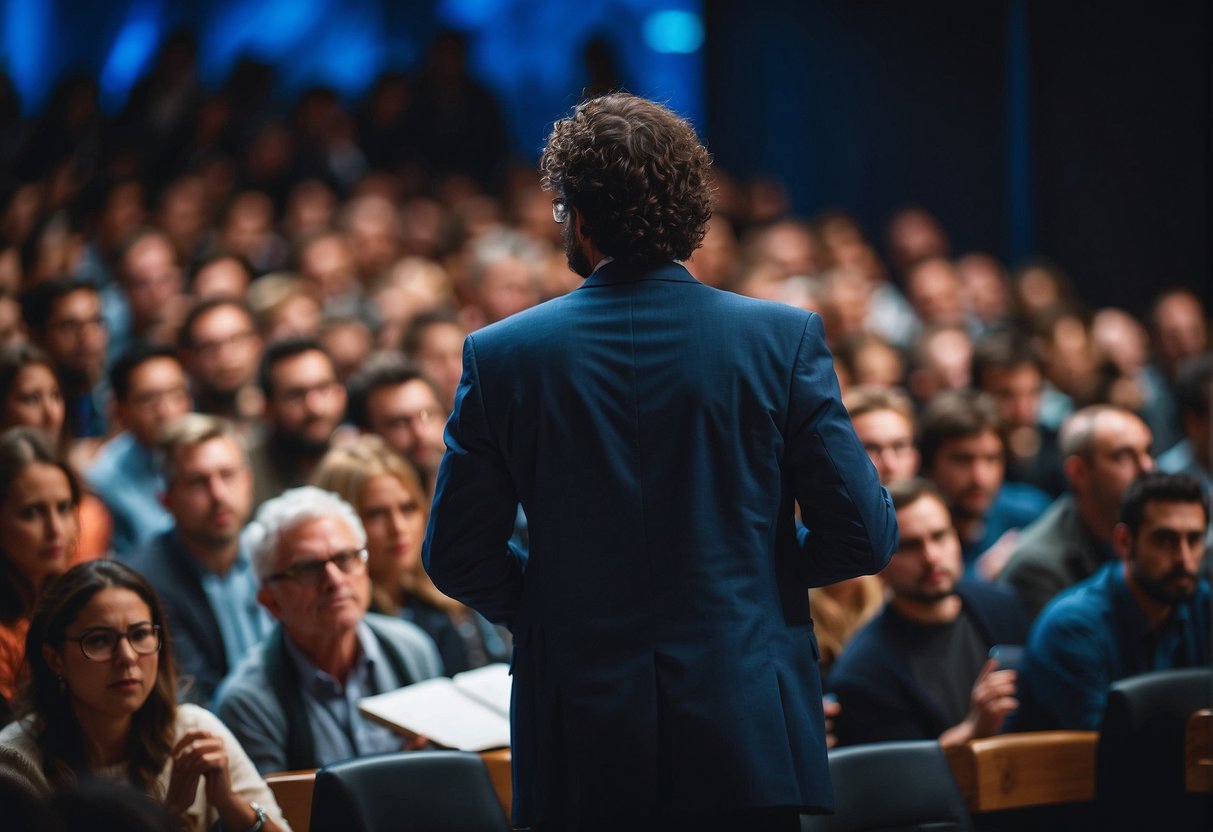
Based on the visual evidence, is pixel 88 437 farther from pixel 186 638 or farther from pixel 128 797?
pixel 128 797

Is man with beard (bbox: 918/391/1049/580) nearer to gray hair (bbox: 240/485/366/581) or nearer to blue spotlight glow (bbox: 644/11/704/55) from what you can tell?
gray hair (bbox: 240/485/366/581)

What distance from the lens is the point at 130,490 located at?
448cm

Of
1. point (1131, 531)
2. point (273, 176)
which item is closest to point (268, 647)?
point (1131, 531)

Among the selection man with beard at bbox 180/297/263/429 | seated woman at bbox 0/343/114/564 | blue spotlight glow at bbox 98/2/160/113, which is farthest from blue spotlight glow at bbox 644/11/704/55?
seated woman at bbox 0/343/114/564

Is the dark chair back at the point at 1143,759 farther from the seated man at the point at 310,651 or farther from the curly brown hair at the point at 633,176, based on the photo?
the curly brown hair at the point at 633,176

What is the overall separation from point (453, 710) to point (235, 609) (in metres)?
1.07

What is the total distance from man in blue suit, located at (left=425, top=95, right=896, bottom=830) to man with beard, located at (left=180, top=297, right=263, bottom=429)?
137 inches

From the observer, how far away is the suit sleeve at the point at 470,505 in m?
1.83

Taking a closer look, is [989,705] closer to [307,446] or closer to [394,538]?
[394,538]

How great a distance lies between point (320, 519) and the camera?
10.2 ft

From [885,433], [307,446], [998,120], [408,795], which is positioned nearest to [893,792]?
[408,795]

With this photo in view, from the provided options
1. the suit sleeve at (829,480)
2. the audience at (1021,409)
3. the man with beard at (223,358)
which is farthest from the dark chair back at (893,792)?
the man with beard at (223,358)

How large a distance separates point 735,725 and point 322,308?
521 centimetres

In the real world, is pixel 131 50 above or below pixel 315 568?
above
